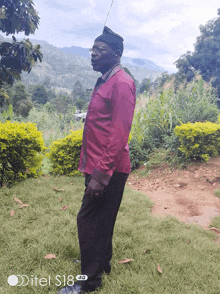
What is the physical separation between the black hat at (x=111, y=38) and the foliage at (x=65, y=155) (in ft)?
10.8

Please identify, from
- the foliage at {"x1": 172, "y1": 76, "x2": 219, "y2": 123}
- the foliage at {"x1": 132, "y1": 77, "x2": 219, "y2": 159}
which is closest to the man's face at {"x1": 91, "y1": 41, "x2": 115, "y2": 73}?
the foliage at {"x1": 132, "y1": 77, "x2": 219, "y2": 159}

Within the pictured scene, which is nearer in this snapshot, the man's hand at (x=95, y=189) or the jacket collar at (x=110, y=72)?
the man's hand at (x=95, y=189)

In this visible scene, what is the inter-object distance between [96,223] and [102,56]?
1.22 meters

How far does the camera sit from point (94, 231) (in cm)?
175

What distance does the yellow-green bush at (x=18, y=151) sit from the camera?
401cm

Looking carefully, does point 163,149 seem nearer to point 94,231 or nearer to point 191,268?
point 191,268

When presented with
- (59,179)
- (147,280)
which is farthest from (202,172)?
(147,280)

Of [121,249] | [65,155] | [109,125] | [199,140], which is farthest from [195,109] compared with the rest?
[109,125]

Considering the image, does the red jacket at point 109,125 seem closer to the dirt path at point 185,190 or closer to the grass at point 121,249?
the grass at point 121,249

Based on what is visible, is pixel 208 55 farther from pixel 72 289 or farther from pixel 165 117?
pixel 72 289

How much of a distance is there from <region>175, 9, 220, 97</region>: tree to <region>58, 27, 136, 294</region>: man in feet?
44.6

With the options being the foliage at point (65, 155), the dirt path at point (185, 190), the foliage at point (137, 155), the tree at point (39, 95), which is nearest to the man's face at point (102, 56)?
the dirt path at point (185, 190)

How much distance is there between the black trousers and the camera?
171 centimetres

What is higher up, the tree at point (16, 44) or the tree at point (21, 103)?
the tree at point (16, 44)
